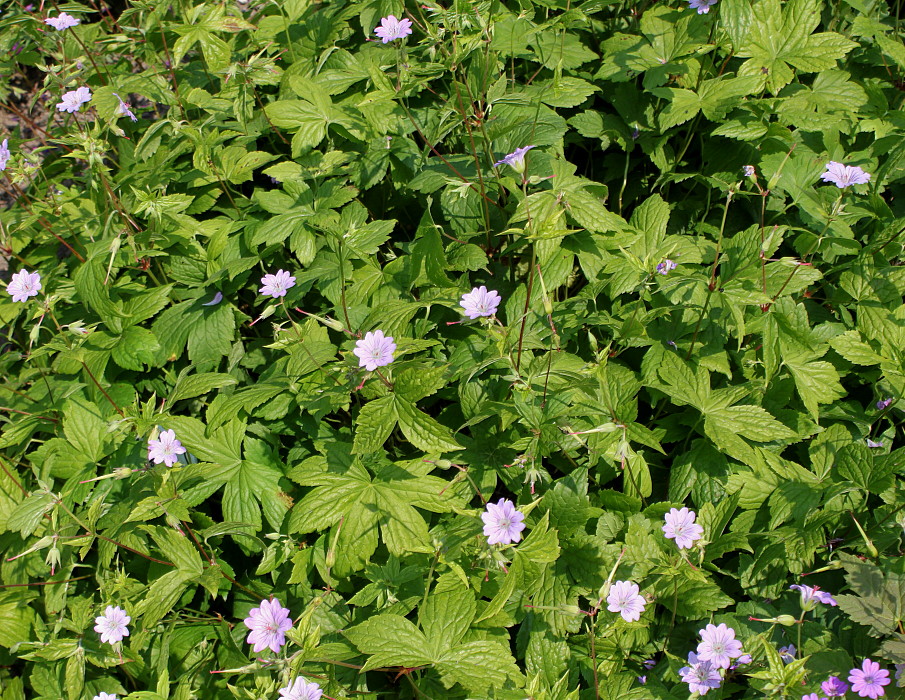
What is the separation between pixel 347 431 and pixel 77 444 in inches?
49.1

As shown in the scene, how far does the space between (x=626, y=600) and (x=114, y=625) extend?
6.01 feet

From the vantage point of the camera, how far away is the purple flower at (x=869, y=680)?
80.2 inches

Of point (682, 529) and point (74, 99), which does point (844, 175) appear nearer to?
point (682, 529)

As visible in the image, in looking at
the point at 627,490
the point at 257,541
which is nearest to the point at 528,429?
the point at 627,490

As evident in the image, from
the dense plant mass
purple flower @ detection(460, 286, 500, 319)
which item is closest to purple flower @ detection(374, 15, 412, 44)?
the dense plant mass

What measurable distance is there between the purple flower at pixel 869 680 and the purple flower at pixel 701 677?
0.40 m

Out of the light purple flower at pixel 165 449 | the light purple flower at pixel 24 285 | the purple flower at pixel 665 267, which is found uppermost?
the purple flower at pixel 665 267

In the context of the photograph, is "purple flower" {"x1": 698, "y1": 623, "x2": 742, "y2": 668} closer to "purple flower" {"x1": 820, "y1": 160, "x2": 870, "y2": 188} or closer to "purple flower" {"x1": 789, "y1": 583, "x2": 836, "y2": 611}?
"purple flower" {"x1": 789, "y1": 583, "x2": 836, "y2": 611}

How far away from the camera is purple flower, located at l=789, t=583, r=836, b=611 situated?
2115 millimetres

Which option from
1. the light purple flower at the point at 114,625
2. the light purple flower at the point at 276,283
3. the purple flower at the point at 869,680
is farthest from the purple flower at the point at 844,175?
the light purple flower at the point at 114,625

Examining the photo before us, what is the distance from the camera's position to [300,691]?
1968 millimetres

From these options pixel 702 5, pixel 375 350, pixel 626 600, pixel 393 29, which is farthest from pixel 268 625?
pixel 702 5

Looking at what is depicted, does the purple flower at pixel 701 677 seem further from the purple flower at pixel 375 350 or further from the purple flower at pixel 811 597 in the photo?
the purple flower at pixel 375 350

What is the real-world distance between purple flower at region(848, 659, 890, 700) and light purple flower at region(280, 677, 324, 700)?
1616mm
